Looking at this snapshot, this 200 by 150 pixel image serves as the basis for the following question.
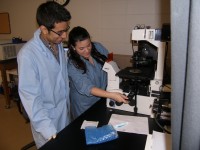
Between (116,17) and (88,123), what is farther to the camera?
(116,17)

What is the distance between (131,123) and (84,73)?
0.51 metres

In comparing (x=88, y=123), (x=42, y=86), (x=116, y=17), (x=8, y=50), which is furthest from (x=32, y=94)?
(x=8, y=50)

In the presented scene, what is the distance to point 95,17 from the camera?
2568 mm

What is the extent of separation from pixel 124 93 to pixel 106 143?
40 centimetres

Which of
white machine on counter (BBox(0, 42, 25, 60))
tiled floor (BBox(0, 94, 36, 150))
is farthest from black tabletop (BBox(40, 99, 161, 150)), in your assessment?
white machine on counter (BBox(0, 42, 25, 60))

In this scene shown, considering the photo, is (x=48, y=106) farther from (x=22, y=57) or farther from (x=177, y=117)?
(x=177, y=117)

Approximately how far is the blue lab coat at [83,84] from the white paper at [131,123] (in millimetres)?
287

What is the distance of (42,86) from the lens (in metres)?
1.17

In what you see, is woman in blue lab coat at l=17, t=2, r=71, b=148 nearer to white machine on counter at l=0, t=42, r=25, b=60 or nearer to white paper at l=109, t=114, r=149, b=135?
white paper at l=109, t=114, r=149, b=135

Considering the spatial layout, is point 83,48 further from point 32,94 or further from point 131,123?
point 131,123

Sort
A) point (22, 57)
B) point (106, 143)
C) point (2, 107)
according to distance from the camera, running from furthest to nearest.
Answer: point (2, 107) < point (22, 57) < point (106, 143)

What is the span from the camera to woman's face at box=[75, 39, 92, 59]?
1.41 meters

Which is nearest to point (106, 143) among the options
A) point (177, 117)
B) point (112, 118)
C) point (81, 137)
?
point (81, 137)

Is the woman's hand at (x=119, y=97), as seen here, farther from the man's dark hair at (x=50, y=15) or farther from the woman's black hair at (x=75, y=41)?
the man's dark hair at (x=50, y=15)
